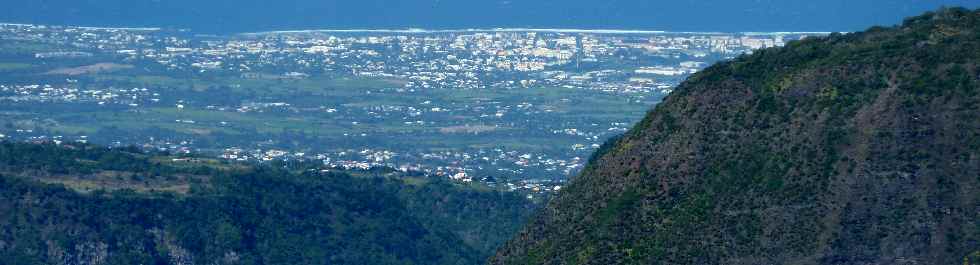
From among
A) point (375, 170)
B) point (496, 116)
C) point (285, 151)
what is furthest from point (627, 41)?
point (375, 170)

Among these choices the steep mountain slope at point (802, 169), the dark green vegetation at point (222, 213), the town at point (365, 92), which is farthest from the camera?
the town at point (365, 92)

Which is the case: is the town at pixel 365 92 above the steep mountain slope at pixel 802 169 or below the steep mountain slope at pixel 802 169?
below

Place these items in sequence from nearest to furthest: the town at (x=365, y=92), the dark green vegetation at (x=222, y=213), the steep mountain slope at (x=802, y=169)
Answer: the steep mountain slope at (x=802, y=169)
the dark green vegetation at (x=222, y=213)
the town at (x=365, y=92)

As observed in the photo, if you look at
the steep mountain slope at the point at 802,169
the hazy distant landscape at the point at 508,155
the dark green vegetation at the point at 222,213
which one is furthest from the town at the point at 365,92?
the steep mountain slope at the point at 802,169

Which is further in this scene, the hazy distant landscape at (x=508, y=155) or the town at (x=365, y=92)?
the town at (x=365, y=92)

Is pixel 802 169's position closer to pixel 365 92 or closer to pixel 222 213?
pixel 222 213

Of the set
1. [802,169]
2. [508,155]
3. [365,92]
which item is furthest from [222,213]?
[365,92]

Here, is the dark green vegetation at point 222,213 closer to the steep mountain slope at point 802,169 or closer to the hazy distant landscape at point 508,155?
the hazy distant landscape at point 508,155

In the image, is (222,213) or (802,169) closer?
(802,169)
